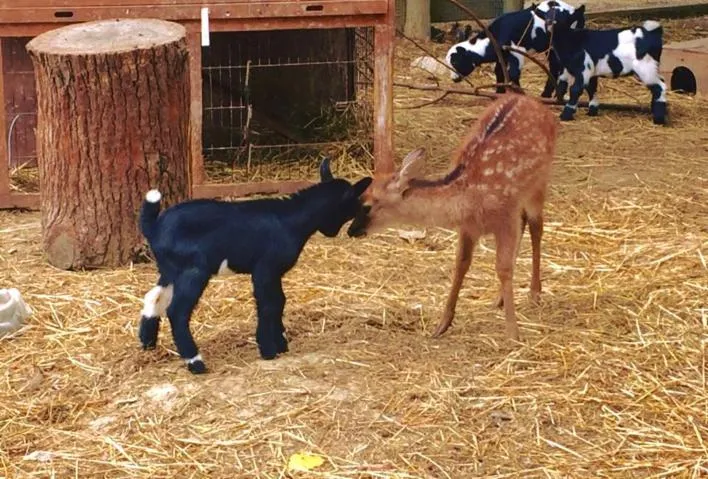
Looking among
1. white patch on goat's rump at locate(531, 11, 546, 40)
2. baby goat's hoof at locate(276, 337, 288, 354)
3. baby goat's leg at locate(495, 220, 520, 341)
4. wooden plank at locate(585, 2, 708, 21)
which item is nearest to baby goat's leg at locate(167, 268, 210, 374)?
baby goat's hoof at locate(276, 337, 288, 354)

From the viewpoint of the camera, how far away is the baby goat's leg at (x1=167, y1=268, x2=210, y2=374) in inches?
183

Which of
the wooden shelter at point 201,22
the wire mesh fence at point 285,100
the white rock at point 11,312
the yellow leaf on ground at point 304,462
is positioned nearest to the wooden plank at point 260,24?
the wooden shelter at point 201,22

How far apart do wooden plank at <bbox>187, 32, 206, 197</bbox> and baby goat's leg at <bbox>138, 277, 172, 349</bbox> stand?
2.34 metres

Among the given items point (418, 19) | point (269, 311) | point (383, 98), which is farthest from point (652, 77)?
point (269, 311)

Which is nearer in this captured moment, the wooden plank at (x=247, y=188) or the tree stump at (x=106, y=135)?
the tree stump at (x=106, y=135)

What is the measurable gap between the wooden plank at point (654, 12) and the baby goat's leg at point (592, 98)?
4283 mm

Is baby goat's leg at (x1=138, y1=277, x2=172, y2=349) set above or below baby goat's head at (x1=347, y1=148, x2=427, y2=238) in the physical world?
below

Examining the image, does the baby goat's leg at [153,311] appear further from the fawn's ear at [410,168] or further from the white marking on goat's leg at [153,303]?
the fawn's ear at [410,168]

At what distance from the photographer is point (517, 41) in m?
10.2

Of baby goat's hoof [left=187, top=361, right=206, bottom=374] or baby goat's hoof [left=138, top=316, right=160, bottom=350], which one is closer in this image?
baby goat's hoof [left=187, top=361, right=206, bottom=374]

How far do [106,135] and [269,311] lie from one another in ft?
Result: 5.91

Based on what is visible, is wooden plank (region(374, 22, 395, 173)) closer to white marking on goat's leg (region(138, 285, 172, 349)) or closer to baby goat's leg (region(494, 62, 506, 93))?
baby goat's leg (region(494, 62, 506, 93))

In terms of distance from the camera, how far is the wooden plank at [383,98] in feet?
24.7

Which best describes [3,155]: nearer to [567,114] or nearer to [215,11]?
[215,11]
